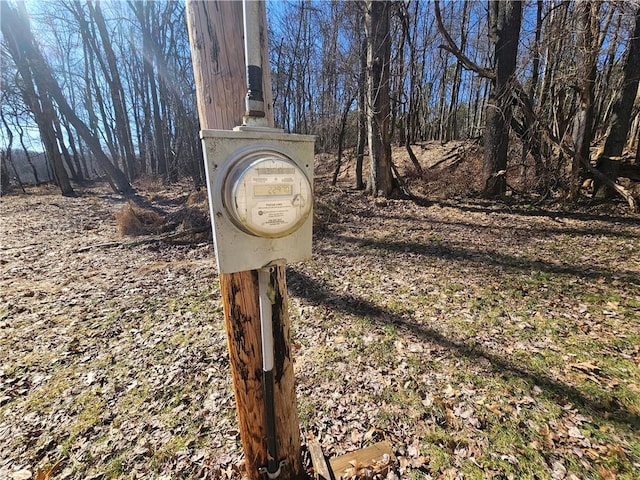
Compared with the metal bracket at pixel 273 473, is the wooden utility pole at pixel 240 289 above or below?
above

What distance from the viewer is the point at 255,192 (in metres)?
1.11

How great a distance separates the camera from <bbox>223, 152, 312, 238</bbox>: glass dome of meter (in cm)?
110

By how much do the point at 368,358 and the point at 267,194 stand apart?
2.35 m

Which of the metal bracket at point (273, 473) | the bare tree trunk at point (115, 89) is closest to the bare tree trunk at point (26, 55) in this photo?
the bare tree trunk at point (115, 89)

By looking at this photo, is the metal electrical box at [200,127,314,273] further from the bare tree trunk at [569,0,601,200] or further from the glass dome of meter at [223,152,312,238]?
the bare tree trunk at [569,0,601,200]

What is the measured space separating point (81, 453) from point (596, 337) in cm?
449

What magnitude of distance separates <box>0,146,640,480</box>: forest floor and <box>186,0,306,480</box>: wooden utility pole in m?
0.77

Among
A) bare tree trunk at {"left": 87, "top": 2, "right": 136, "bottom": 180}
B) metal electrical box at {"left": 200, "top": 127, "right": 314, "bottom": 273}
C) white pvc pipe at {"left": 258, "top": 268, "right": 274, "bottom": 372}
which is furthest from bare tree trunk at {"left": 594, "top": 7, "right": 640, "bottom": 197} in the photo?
bare tree trunk at {"left": 87, "top": 2, "right": 136, "bottom": 180}

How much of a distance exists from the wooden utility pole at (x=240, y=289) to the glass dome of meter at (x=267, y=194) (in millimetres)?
255

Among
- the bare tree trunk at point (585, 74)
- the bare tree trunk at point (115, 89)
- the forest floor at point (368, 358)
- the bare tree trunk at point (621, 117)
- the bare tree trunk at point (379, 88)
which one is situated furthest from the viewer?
the bare tree trunk at point (115, 89)

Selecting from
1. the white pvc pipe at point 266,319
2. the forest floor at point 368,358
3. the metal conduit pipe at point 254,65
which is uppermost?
the metal conduit pipe at point 254,65

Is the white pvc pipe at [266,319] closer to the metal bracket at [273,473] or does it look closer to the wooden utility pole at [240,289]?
the wooden utility pole at [240,289]

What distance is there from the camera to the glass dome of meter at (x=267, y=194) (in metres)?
1.10

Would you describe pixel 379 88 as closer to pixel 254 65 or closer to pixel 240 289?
pixel 254 65
